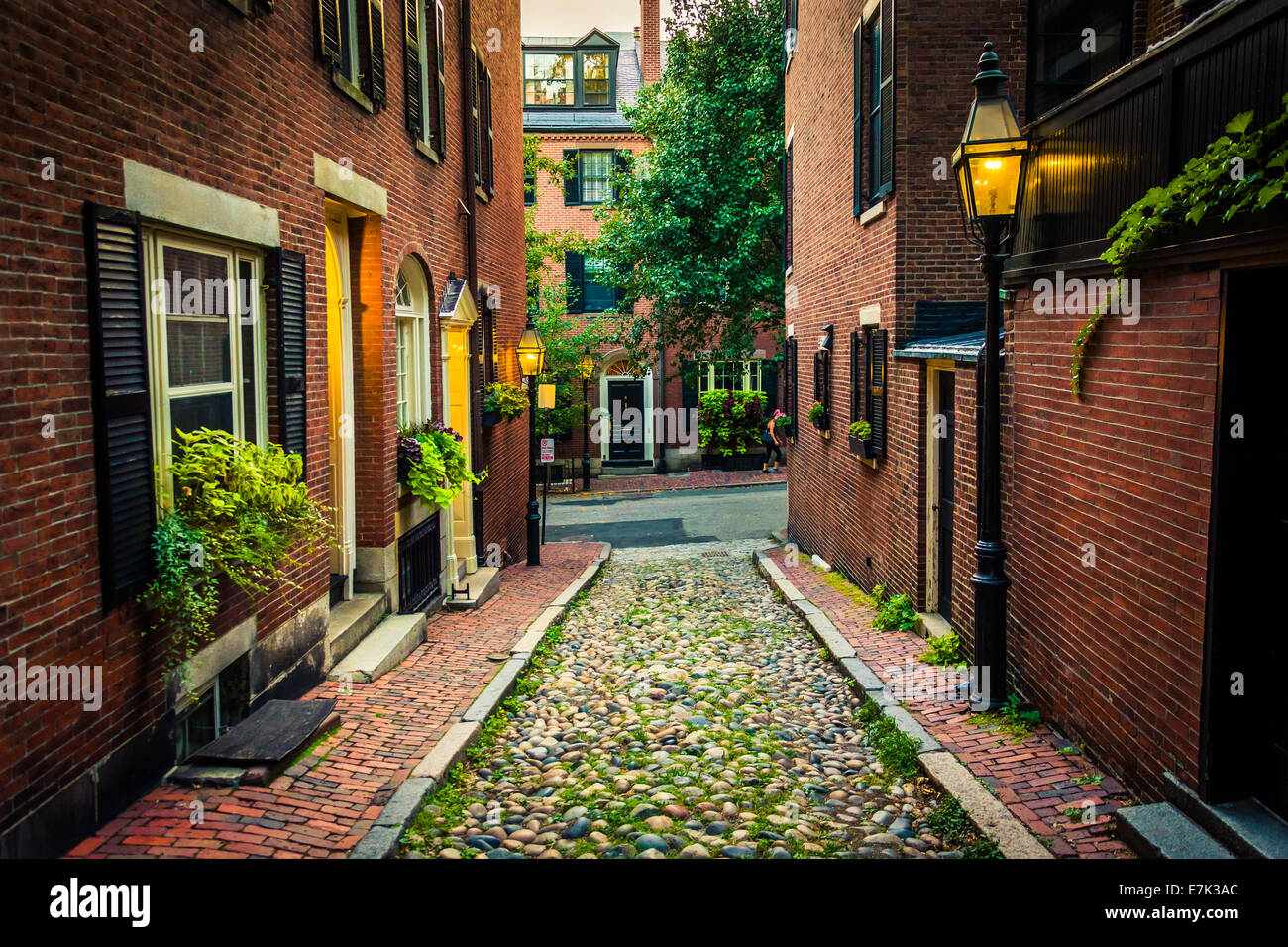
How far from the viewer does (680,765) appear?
6141 millimetres

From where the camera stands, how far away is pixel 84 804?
4.22m

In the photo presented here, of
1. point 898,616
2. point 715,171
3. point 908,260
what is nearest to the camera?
point 898,616

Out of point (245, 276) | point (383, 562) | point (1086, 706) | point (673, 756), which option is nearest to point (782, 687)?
point (673, 756)

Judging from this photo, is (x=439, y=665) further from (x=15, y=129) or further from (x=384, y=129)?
(x=15, y=129)

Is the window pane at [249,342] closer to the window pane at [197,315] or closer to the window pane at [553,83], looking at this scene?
the window pane at [197,315]

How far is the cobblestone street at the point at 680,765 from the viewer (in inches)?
196

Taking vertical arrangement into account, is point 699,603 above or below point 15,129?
below

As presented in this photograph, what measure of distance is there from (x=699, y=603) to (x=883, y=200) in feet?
17.2

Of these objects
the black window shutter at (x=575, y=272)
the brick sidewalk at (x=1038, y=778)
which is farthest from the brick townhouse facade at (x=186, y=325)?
the black window shutter at (x=575, y=272)

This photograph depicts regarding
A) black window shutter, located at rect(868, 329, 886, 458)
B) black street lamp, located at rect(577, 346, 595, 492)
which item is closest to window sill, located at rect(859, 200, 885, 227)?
black window shutter, located at rect(868, 329, 886, 458)

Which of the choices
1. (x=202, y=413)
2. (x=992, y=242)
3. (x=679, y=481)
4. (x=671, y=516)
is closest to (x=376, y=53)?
(x=202, y=413)

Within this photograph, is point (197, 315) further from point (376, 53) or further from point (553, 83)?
point (553, 83)

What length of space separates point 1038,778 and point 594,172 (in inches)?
A: 1126

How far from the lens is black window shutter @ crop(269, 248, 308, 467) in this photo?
6.51 meters
